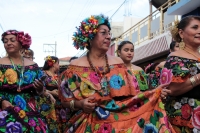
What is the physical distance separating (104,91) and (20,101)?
122cm

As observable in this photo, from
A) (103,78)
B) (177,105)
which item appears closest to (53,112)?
(103,78)

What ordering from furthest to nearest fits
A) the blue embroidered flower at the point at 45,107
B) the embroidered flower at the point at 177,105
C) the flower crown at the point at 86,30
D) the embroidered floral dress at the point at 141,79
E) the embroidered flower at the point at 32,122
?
the embroidered floral dress at the point at 141,79
the blue embroidered flower at the point at 45,107
the embroidered flower at the point at 32,122
the flower crown at the point at 86,30
the embroidered flower at the point at 177,105

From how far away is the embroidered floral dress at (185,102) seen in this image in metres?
3.83

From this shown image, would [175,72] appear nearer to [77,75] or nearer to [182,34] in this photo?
[182,34]

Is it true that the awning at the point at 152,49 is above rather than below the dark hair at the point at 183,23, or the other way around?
above

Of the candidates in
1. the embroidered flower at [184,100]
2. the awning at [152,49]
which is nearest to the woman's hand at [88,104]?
the embroidered flower at [184,100]

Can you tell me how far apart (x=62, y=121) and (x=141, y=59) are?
392 inches

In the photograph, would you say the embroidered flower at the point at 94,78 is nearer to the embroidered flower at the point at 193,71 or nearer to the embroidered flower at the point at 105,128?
the embroidered flower at the point at 105,128

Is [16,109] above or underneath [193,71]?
underneath

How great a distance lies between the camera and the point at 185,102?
3.93 metres

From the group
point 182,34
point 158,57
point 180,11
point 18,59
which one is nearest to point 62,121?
point 18,59

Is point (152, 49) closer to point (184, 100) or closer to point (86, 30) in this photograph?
point (86, 30)

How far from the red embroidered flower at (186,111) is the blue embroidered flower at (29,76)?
2001 mm

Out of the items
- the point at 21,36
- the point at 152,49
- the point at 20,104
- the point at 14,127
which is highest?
the point at 152,49
